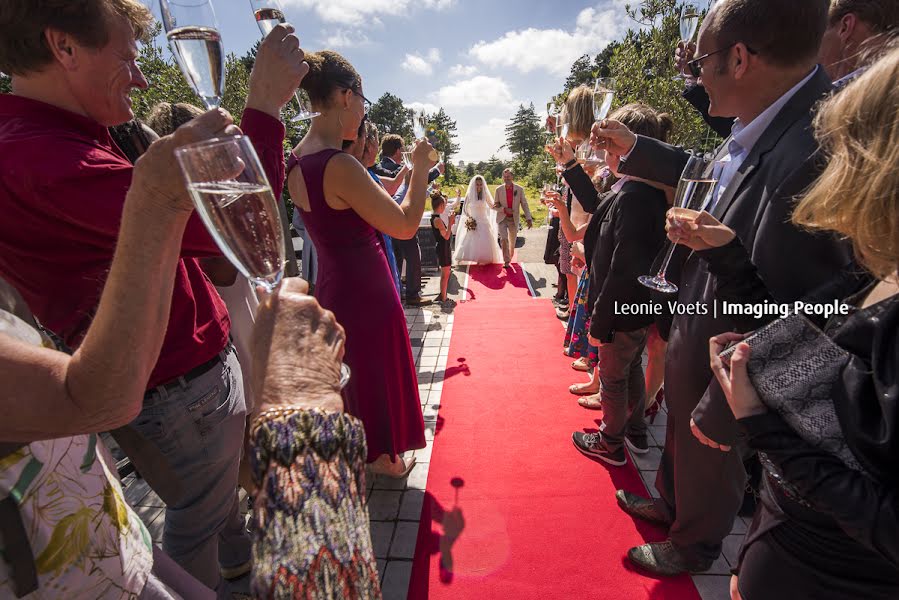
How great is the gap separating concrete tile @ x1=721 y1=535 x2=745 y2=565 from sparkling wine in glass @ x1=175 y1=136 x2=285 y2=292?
114 inches

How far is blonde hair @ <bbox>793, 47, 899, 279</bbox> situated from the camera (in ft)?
2.97

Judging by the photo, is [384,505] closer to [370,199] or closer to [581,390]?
[370,199]

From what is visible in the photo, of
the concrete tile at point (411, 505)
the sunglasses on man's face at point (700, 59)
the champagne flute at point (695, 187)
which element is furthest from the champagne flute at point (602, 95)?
the concrete tile at point (411, 505)

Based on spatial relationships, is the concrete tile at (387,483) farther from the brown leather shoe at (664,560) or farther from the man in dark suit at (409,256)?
the man in dark suit at (409,256)

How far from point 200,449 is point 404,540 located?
1.45 meters

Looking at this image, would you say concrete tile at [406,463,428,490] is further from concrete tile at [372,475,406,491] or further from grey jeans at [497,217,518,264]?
grey jeans at [497,217,518,264]

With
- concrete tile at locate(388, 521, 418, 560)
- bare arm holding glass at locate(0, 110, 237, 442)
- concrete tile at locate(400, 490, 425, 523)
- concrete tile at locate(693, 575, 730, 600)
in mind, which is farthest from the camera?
concrete tile at locate(400, 490, 425, 523)

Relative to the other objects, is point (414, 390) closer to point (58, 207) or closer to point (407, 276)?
point (58, 207)

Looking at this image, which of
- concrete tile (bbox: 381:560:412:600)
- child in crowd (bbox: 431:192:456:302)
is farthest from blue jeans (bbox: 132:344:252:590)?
child in crowd (bbox: 431:192:456:302)

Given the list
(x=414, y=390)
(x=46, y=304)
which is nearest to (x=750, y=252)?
(x=414, y=390)

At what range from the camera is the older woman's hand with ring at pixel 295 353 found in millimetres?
717

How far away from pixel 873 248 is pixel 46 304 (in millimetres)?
2256

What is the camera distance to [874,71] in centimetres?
95

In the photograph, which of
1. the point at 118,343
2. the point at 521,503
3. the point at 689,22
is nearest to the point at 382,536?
the point at 521,503
